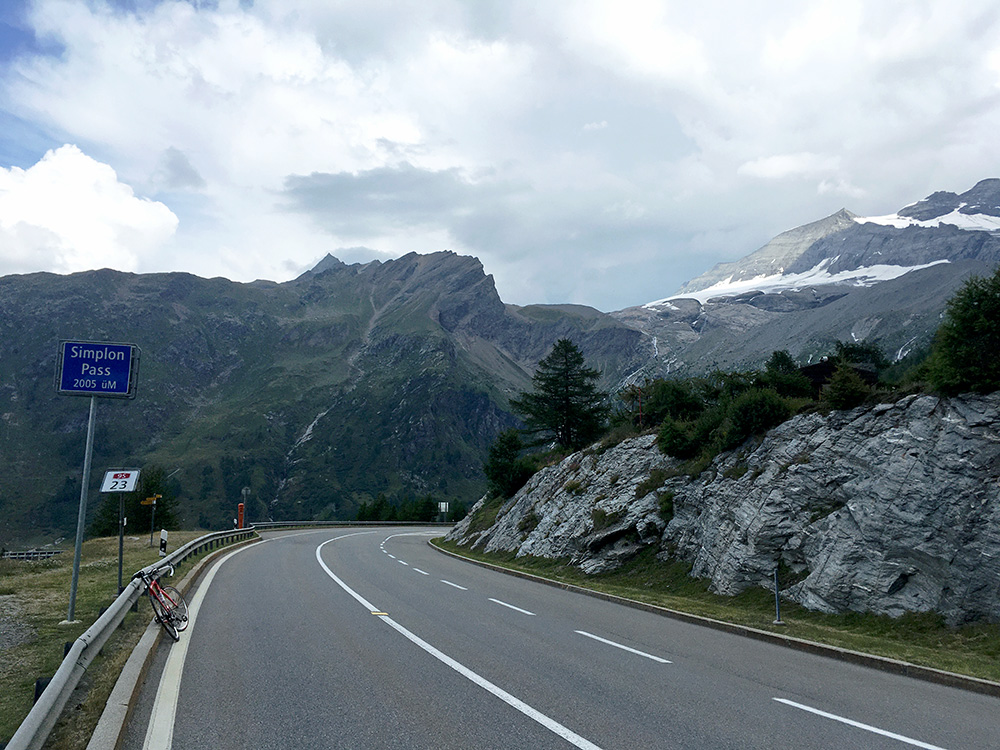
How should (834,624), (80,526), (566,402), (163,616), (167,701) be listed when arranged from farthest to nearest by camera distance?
1. (566,402)
2. (834,624)
3. (80,526)
4. (163,616)
5. (167,701)

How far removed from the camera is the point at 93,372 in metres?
12.6

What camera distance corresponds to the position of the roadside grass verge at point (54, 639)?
6.50m

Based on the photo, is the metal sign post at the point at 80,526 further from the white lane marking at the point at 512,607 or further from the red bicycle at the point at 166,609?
the white lane marking at the point at 512,607

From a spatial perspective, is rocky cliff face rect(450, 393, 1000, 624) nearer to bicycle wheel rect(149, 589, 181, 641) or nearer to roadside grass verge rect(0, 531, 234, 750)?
bicycle wheel rect(149, 589, 181, 641)

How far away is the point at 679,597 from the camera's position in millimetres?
18562

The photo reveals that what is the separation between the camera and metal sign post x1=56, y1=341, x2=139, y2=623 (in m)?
12.4

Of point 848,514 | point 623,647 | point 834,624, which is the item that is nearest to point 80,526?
point 623,647

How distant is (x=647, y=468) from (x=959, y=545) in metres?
14.4

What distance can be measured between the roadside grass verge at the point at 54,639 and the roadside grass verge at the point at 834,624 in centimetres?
1157

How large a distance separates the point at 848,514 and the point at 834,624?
3.17 meters

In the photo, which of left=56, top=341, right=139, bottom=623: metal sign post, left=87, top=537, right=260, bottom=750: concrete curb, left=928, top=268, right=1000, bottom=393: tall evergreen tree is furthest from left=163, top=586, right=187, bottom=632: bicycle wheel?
left=928, top=268, right=1000, bottom=393: tall evergreen tree

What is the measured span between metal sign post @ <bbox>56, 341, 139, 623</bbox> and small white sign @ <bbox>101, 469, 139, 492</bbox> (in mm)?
1707

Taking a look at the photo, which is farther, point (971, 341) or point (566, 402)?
point (566, 402)

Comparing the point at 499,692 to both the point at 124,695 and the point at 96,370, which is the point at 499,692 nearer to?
the point at 124,695
